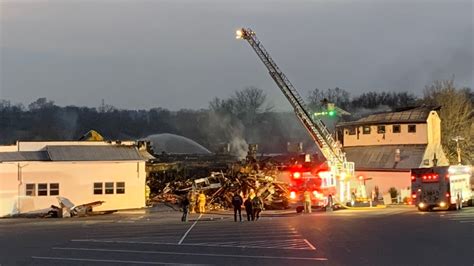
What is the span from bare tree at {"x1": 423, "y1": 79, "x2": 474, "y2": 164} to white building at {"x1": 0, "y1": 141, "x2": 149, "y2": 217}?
39501mm

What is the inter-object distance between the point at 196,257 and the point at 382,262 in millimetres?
5300

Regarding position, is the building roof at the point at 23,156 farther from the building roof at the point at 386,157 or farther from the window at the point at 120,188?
the building roof at the point at 386,157

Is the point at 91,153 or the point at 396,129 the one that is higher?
the point at 396,129

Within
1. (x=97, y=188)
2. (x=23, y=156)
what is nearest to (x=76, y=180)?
(x=97, y=188)

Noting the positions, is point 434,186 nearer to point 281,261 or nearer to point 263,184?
point 263,184

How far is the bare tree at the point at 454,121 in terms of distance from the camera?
2960 inches

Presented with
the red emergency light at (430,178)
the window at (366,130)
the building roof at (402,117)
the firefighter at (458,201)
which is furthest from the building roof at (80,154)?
the building roof at (402,117)

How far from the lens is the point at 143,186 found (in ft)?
177

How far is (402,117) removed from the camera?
70.1 m

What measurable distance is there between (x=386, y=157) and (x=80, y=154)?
31967 millimetres

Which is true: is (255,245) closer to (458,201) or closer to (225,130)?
(458,201)

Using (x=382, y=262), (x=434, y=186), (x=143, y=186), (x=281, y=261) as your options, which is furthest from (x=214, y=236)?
(x=143, y=186)

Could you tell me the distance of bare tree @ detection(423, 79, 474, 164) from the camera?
247 ft

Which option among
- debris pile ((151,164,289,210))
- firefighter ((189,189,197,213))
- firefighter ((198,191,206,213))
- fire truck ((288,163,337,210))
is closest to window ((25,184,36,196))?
debris pile ((151,164,289,210))
